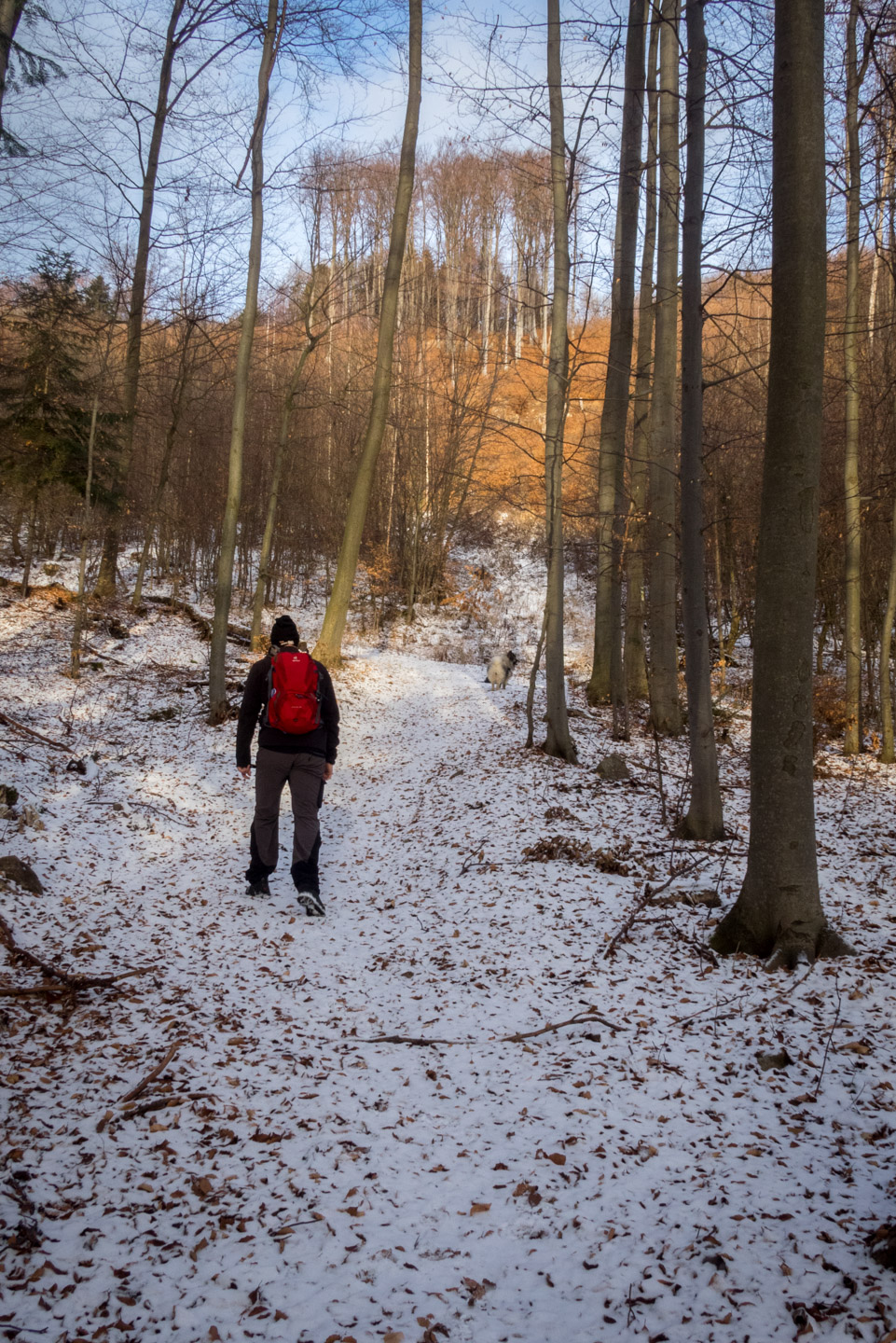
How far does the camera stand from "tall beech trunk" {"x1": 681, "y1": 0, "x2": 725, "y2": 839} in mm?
6477

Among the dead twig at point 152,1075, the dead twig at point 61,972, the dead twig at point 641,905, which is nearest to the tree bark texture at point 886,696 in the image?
the dead twig at point 641,905

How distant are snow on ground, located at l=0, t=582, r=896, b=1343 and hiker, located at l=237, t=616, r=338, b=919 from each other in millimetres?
387

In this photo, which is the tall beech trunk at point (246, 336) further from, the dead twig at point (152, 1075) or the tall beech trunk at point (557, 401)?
the dead twig at point (152, 1075)

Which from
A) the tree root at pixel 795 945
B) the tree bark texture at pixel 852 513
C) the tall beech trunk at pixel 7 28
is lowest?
the tree root at pixel 795 945

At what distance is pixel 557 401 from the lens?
958 centimetres

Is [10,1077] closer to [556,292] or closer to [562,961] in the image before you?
[562,961]

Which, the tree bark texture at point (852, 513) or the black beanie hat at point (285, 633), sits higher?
the tree bark texture at point (852, 513)

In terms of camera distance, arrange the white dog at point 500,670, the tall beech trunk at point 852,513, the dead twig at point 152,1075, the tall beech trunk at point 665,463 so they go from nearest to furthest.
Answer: the dead twig at point 152,1075 → the tall beech trunk at point 665,463 → the tall beech trunk at point 852,513 → the white dog at point 500,670

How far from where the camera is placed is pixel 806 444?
434 cm

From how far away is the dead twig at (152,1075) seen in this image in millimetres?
3418

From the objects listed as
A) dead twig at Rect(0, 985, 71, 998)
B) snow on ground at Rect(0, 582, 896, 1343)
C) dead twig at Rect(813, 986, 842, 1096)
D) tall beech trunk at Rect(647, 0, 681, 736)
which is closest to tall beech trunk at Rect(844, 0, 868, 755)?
tall beech trunk at Rect(647, 0, 681, 736)

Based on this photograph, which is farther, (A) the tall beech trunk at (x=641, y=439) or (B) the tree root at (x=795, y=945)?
(A) the tall beech trunk at (x=641, y=439)

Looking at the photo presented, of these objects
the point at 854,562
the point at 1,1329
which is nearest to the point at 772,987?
the point at 1,1329

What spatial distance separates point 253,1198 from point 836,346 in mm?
14071
